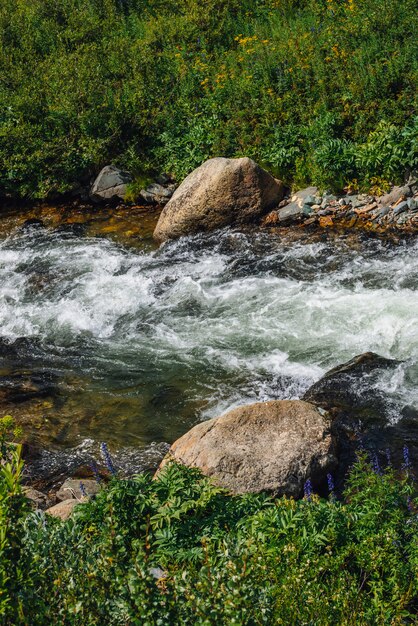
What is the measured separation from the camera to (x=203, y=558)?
4766 millimetres

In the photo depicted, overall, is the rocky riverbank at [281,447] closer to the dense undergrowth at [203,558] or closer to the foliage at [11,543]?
the dense undergrowth at [203,558]

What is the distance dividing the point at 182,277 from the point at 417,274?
3.91m

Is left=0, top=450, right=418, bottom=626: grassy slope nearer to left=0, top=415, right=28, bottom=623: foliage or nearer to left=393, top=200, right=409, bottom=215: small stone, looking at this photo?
left=0, top=415, right=28, bottom=623: foliage

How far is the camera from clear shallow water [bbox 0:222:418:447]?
9156 millimetres

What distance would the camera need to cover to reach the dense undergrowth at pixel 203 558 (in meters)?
3.52

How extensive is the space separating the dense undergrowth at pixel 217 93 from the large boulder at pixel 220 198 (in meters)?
1.29

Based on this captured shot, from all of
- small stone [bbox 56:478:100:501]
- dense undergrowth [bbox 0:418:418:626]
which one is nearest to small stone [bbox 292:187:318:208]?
small stone [bbox 56:478:100:501]

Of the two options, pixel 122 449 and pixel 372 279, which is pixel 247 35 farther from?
pixel 122 449

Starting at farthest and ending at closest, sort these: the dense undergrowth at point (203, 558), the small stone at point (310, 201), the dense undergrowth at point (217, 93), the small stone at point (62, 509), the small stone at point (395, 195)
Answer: the dense undergrowth at point (217, 93)
the small stone at point (310, 201)
the small stone at point (395, 195)
the small stone at point (62, 509)
the dense undergrowth at point (203, 558)

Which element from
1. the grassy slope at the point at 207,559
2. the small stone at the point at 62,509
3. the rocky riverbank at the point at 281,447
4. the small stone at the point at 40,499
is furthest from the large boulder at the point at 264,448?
the small stone at the point at 40,499

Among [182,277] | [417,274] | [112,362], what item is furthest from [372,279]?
[112,362]

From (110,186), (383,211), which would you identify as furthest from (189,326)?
(110,186)

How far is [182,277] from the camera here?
12398mm

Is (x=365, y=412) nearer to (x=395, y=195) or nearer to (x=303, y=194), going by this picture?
(x=395, y=195)
